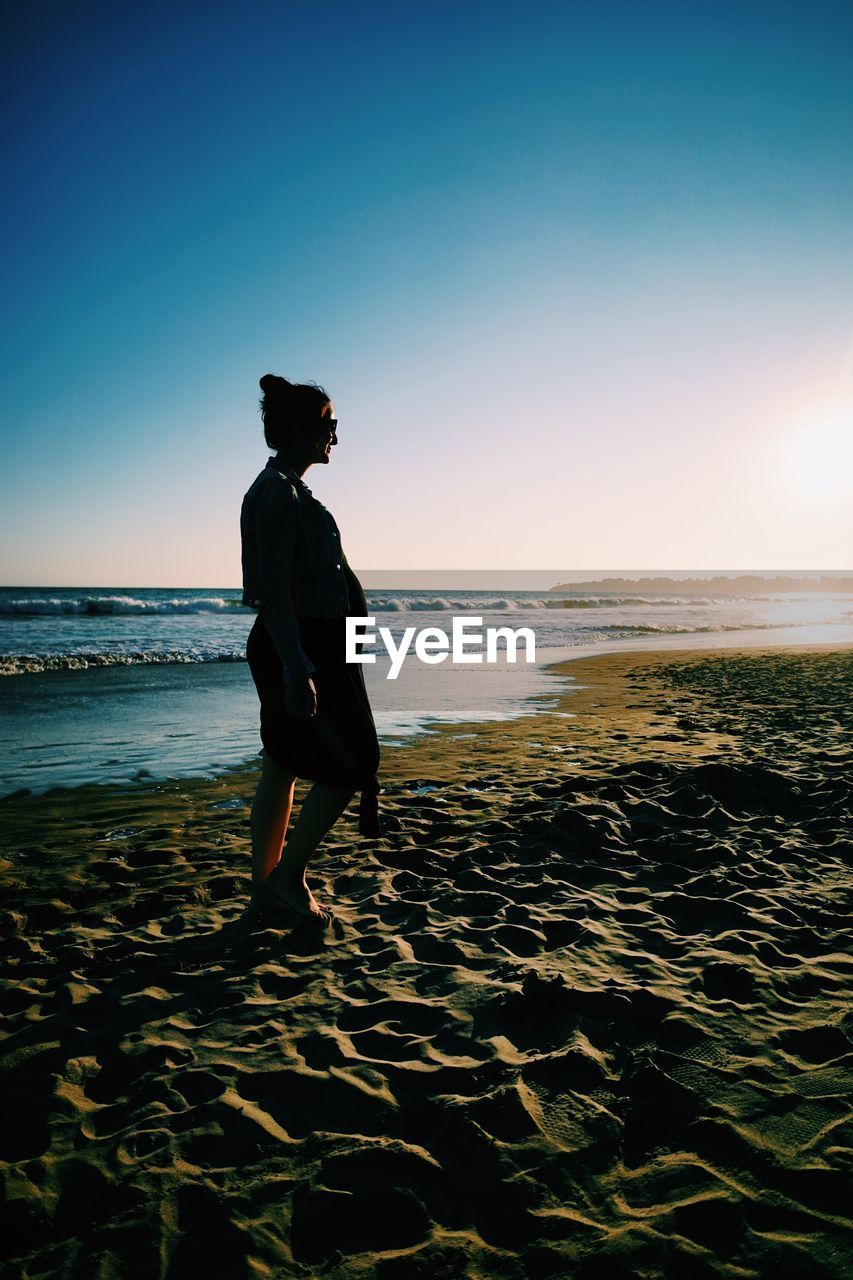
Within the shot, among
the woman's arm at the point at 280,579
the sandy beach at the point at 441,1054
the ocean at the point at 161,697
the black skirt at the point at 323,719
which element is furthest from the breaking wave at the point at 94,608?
the woman's arm at the point at 280,579

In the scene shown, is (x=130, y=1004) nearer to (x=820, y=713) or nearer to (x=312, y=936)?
(x=312, y=936)

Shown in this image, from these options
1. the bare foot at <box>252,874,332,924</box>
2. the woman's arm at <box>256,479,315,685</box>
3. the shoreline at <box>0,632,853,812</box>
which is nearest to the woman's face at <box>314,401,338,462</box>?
the woman's arm at <box>256,479,315,685</box>

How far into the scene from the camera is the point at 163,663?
17781 millimetres

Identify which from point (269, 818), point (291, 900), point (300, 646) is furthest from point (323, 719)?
point (291, 900)

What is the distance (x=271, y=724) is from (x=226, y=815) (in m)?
2.56

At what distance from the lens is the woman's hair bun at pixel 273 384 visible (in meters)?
3.00

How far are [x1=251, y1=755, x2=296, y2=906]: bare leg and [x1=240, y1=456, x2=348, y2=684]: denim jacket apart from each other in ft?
1.86

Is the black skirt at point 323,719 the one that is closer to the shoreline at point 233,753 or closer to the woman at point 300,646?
the woman at point 300,646

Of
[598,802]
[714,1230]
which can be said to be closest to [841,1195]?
[714,1230]

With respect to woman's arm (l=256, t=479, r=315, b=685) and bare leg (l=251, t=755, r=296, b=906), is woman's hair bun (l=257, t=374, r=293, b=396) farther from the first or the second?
bare leg (l=251, t=755, r=296, b=906)

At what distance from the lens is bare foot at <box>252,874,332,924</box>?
316 cm

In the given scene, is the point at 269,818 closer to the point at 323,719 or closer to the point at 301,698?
the point at 323,719

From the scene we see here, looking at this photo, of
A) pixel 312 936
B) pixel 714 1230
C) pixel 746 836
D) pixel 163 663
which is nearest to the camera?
pixel 714 1230

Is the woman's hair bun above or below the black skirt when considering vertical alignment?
above
